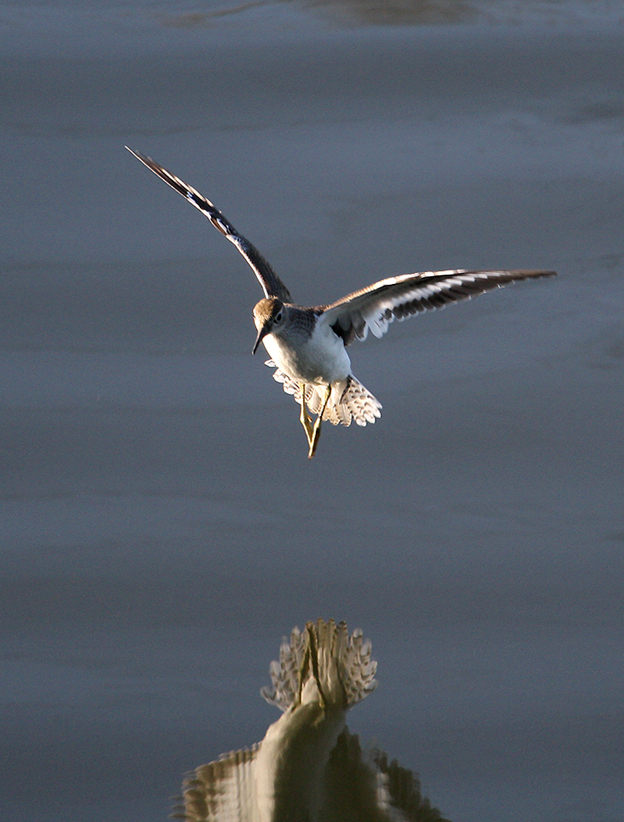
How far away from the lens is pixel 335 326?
555 cm

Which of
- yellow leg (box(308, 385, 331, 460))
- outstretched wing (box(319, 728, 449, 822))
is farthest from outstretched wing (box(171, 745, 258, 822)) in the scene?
yellow leg (box(308, 385, 331, 460))

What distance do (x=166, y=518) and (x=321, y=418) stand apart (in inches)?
30.9

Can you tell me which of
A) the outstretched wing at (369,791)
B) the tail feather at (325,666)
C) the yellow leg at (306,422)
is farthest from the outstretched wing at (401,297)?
the outstretched wing at (369,791)

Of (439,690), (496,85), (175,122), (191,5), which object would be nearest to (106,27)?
(191,5)

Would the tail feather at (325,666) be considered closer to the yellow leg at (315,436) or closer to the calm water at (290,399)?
the calm water at (290,399)

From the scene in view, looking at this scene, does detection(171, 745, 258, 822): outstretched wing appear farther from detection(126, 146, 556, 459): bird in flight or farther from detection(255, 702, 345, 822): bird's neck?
detection(126, 146, 556, 459): bird in flight

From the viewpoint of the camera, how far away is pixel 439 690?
14.4ft

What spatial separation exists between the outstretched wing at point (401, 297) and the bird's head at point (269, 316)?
0.76 feet

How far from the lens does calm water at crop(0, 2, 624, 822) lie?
14.1ft

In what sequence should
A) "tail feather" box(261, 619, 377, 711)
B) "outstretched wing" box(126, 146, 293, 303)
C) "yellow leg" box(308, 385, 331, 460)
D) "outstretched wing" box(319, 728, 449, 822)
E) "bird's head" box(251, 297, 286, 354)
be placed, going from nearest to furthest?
"outstretched wing" box(319, 728, 449, 822)
"tail feather" box(261, 619, 377, 711)
"bird's head" box(251, 297, 286, 354)
"yellow leg" box(308, 385, 331, 460)
"outstretched wing" box(126, 146, 293, 303)

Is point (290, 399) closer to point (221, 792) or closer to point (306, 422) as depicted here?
point (306, 422)

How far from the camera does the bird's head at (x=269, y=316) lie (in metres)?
5.13

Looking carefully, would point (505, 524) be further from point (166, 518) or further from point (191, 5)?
point (191, 5)

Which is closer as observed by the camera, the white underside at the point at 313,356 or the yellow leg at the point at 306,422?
the white underside at the point at 313,356
